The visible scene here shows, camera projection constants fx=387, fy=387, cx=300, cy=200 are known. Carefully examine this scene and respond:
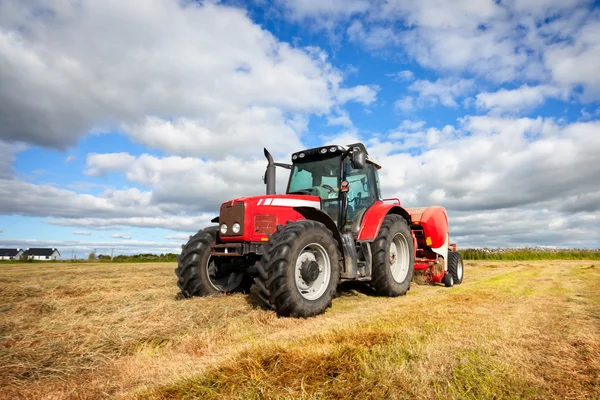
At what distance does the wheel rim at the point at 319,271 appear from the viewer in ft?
17.1

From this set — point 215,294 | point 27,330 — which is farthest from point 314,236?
point 27,330

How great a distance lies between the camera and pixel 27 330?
401 centimetres

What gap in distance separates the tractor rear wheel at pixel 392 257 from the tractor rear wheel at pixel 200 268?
258cm

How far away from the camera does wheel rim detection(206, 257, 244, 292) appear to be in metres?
6.38

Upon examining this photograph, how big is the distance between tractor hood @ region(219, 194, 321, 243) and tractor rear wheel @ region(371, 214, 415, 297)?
5.34 ft

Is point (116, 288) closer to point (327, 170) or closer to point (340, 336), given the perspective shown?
point (327, 170)

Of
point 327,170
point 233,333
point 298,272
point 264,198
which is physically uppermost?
point 327,170

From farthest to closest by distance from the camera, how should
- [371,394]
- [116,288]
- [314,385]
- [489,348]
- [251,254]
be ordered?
[116,288], [251,254], [489,348], [314,385], [371,394]

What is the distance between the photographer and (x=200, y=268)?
6.11 meters

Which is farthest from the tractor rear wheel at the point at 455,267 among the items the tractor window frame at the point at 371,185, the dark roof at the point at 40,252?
the dark roof at the point at 40,252

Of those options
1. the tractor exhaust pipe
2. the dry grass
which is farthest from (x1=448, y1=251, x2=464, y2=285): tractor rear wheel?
the tractor exhaust pipe

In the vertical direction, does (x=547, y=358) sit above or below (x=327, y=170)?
below

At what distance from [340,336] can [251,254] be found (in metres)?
2.73

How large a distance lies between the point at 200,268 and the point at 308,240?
202 cm
